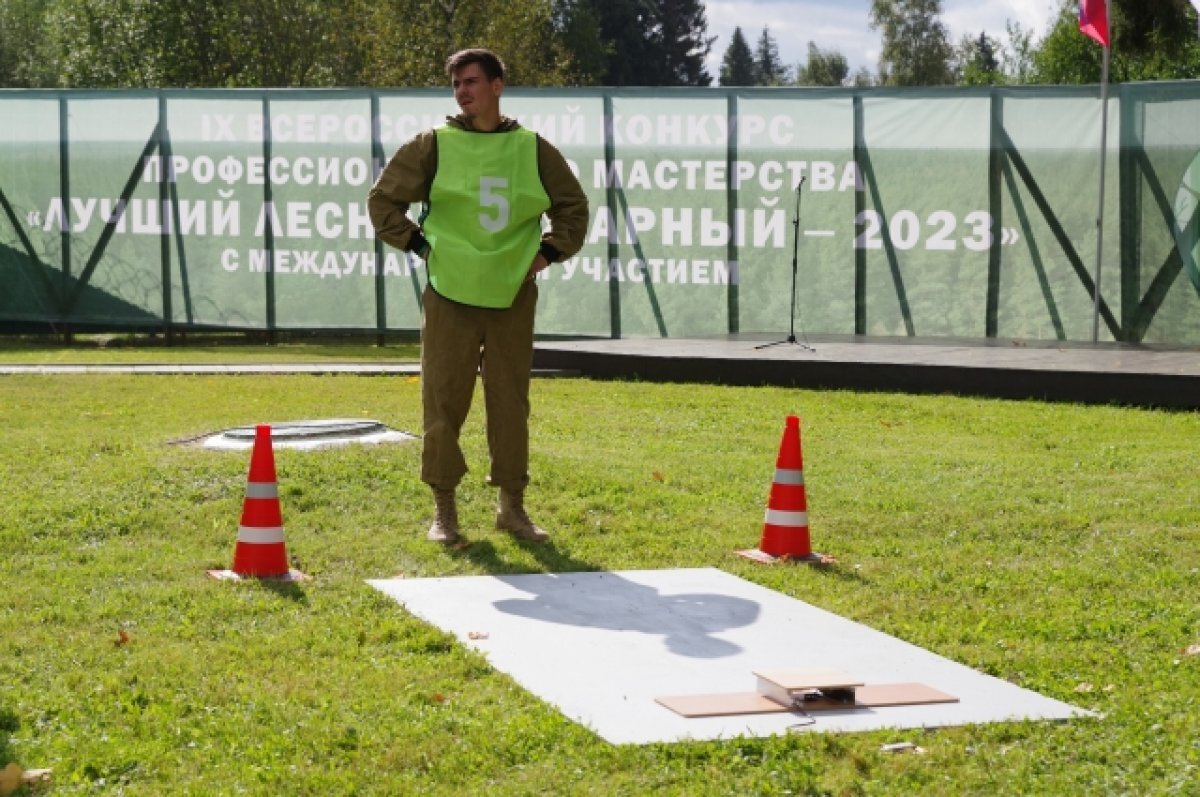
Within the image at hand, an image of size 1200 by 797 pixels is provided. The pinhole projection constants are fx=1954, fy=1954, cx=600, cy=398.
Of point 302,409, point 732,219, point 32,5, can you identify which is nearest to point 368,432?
point 302,409

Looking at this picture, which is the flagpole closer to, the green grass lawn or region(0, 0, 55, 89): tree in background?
the green grass lawn

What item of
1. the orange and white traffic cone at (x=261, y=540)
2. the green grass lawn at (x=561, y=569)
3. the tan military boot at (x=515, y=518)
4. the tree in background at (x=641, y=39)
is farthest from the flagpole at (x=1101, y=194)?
the tree in background at (x=641, y=39)

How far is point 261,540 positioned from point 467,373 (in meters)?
1.30

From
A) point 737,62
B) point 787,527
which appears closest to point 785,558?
point 787,527

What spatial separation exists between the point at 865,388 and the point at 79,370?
7.45 metres

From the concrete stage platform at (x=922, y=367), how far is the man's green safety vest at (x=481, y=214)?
26.8 feet

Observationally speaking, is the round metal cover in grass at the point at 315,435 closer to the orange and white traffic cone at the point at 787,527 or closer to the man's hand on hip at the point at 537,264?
the man's hand on hip at the point at 537,264

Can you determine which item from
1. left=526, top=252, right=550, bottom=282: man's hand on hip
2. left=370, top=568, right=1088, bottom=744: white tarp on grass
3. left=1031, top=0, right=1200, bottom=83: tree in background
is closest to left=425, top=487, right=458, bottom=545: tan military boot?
left=370, top=568, right=1088, bottom=744: white tarp on grass

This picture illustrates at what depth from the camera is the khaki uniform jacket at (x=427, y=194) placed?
27.9 ft

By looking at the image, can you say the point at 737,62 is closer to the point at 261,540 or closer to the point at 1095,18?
the point at 1095,18

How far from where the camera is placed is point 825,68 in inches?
4520

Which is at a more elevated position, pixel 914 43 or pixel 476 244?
pixel 914 43

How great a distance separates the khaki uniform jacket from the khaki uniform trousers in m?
0.26

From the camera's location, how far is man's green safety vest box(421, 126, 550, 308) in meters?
8.50
